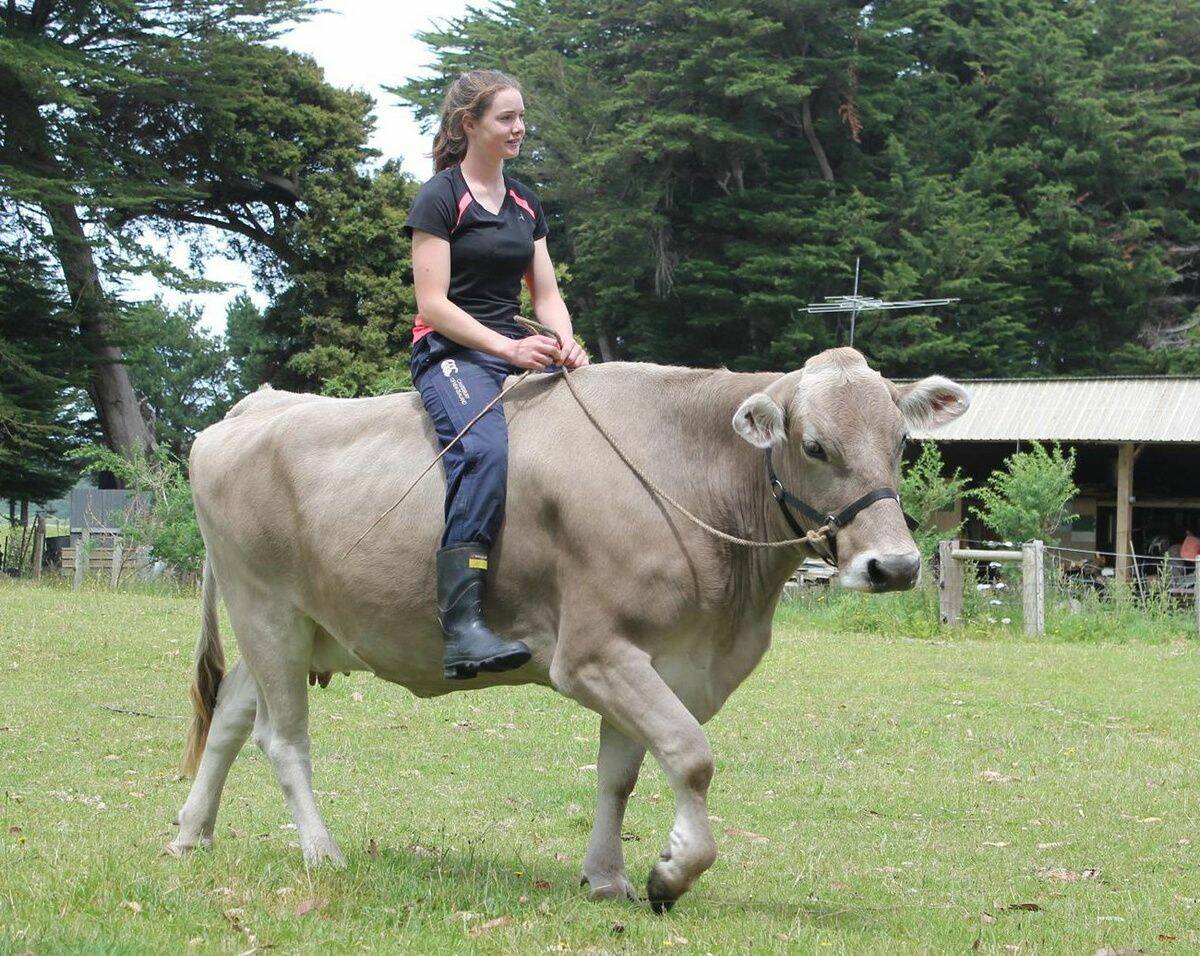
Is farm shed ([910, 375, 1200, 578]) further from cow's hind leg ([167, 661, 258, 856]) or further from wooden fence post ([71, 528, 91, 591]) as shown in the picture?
cow's hind leg ([167, 661, 258, 856])

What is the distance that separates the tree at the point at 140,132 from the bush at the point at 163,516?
2.58m

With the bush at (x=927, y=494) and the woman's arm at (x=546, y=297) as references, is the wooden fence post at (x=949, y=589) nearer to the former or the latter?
the bush at (x=927, y=494)

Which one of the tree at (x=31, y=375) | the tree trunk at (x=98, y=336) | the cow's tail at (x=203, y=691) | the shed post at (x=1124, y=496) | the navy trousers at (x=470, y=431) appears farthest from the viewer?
the tree trunk at (x=98, y=336)

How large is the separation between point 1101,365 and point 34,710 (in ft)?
136

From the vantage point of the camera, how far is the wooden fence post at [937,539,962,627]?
21781mm

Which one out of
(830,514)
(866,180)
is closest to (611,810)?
(830,514)

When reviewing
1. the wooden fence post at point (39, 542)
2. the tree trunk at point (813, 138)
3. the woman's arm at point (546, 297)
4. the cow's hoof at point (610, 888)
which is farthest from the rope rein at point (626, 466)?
the tree trunk at point (813, 138)

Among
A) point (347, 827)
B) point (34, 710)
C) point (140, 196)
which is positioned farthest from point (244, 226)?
point (347, 827)

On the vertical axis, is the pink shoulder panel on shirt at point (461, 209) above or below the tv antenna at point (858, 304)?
below

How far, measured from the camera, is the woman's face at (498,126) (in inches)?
246

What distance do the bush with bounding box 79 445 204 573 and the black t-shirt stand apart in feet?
69.9

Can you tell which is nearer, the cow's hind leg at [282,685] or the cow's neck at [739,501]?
the cow's neck at [739,501]

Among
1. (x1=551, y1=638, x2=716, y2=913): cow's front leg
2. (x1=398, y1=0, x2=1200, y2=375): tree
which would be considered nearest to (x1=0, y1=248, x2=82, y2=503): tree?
(x1=398, y1=0, x2=1200, y2=375): tree

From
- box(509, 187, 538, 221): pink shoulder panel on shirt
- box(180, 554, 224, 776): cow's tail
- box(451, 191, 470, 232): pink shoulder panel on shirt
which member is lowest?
box(180, 554, 224, 776): cow's tail
